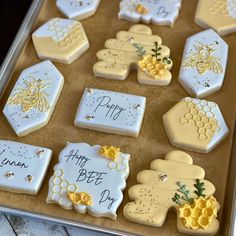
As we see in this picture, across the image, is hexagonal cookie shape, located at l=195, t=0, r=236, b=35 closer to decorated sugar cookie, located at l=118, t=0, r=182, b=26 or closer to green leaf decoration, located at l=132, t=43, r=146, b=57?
decorated sugar cookie, located at l=118, t=0, r=182, b=26

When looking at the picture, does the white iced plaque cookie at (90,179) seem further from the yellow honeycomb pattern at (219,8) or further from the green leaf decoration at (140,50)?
the yellow honeycomb pattern at (219,8)

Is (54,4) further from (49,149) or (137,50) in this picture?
(49,149)

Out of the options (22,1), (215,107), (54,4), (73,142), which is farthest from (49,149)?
→ (22,1)

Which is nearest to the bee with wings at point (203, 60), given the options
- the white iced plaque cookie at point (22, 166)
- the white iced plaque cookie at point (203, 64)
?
the white iced plaque cookie at point (203, 64)

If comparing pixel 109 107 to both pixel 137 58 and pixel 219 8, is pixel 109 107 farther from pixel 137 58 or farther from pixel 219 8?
pixel 219 8

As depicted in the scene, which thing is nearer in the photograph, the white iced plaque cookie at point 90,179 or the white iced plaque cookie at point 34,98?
the white iced plaque cookie at point 90,179
